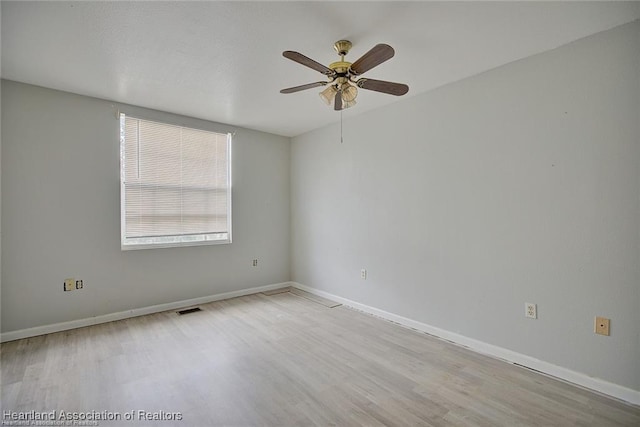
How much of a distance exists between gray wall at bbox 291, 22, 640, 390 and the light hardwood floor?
1.14ft

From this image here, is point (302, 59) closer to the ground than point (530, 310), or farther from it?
farther from it

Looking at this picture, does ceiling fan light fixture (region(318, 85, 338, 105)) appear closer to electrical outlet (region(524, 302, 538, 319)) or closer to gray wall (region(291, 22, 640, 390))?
gray wall (region(291, 22, 640, 390))

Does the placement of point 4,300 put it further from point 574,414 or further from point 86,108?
point 574,414

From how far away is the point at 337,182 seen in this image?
13.6ft

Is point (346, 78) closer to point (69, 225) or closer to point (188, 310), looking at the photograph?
point (69, 225)

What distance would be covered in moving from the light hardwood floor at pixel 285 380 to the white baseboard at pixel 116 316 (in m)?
0.09

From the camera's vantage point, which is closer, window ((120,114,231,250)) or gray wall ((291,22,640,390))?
gray wall ((291,22,640,390))

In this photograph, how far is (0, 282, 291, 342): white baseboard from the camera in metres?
2.89

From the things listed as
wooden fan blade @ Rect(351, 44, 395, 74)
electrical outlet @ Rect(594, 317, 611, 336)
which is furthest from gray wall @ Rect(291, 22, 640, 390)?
wooden fan blade @ Rect(351, 44, 395, 74)

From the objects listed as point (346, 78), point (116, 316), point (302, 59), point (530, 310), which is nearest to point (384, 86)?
point (346, 78)

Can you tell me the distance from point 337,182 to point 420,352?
231 centimetres

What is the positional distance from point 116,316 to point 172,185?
1.62m

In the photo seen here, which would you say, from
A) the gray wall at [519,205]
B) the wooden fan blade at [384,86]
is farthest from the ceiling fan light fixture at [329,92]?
the gray wall at [519,205]

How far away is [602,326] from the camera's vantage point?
207 cm
